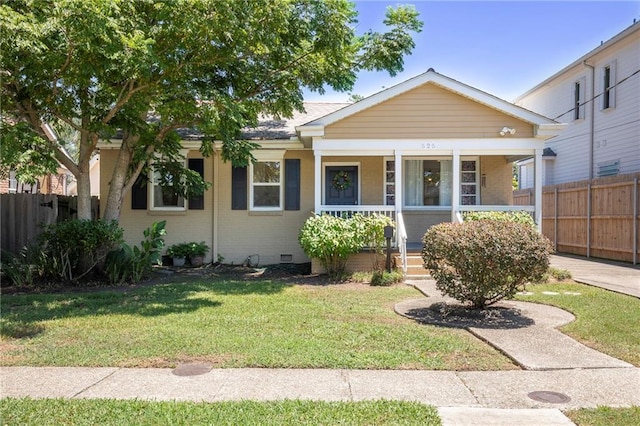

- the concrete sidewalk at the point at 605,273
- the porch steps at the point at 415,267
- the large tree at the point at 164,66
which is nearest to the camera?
the large tree at the point at 164,66

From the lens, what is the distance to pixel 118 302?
27.2ft

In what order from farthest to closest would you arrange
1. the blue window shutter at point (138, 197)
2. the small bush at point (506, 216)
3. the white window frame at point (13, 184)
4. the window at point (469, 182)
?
1. the white window frame at point (13, 184)
2. the window at point (469, 182)
3. the blue window shutter at point (138, 197)
4. the small bush at point (506, 216)

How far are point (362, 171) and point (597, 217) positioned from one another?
7.34 m

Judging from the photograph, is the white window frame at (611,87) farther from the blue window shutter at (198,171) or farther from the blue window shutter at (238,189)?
the blue window shutter at (198,171)

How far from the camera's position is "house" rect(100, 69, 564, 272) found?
1224 centimetres

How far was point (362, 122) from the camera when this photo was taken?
12.3m

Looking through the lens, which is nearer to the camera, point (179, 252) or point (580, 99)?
point (179, 252)

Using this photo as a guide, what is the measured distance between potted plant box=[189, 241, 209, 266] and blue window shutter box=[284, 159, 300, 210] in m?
2.56

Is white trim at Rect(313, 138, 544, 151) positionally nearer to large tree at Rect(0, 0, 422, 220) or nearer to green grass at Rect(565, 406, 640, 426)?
large tree at Rect(0, 0, 422, 220)

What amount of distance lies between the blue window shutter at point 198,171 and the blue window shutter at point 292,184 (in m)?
2.36

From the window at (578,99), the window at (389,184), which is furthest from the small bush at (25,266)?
the window at (578,99)

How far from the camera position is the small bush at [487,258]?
675 cm

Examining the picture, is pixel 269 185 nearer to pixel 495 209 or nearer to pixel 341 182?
pixel 341 182

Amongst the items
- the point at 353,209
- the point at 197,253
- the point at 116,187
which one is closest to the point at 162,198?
the point at 197,253
